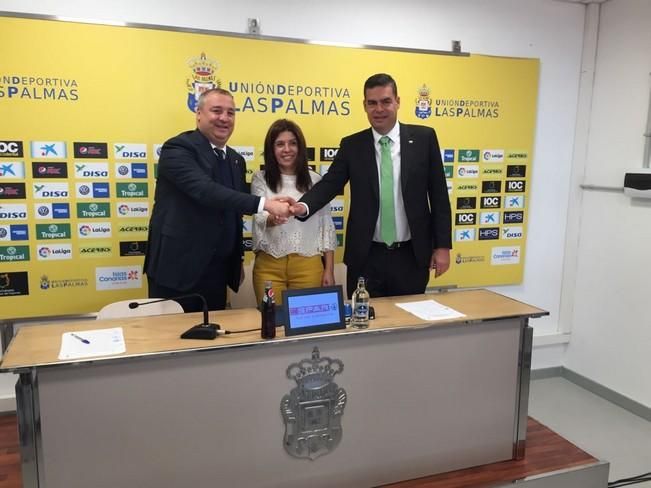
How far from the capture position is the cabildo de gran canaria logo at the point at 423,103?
10.9 ft

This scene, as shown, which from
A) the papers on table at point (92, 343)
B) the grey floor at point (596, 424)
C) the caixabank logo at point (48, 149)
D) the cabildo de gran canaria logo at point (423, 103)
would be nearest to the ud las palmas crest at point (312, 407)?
the papers on table at point (92, 343)

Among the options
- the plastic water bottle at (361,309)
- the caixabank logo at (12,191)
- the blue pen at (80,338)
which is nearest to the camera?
the blue pen at (80,338)

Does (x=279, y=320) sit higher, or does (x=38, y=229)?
(x=38, y=229)

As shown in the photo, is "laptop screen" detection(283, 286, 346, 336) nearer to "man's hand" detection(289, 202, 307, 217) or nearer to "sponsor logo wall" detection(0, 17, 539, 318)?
"man's hand" detection(289, 202, 307, 217)

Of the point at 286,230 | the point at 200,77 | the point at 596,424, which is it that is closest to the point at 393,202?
the point at 286,230

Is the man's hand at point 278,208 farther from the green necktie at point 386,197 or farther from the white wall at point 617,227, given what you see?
the white wall at point 617,227

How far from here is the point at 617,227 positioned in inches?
136

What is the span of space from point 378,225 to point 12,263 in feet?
6.32

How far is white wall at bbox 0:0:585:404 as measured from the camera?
286 cm

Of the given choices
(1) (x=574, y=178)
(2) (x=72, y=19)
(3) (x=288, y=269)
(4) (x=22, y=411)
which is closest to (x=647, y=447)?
(1) (x=574, y=178)

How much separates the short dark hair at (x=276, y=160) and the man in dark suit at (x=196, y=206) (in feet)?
0.61

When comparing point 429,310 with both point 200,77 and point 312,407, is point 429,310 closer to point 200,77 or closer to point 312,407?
point 312,407

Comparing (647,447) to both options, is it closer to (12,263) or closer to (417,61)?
(417,61)

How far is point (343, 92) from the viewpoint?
3.19 meters
